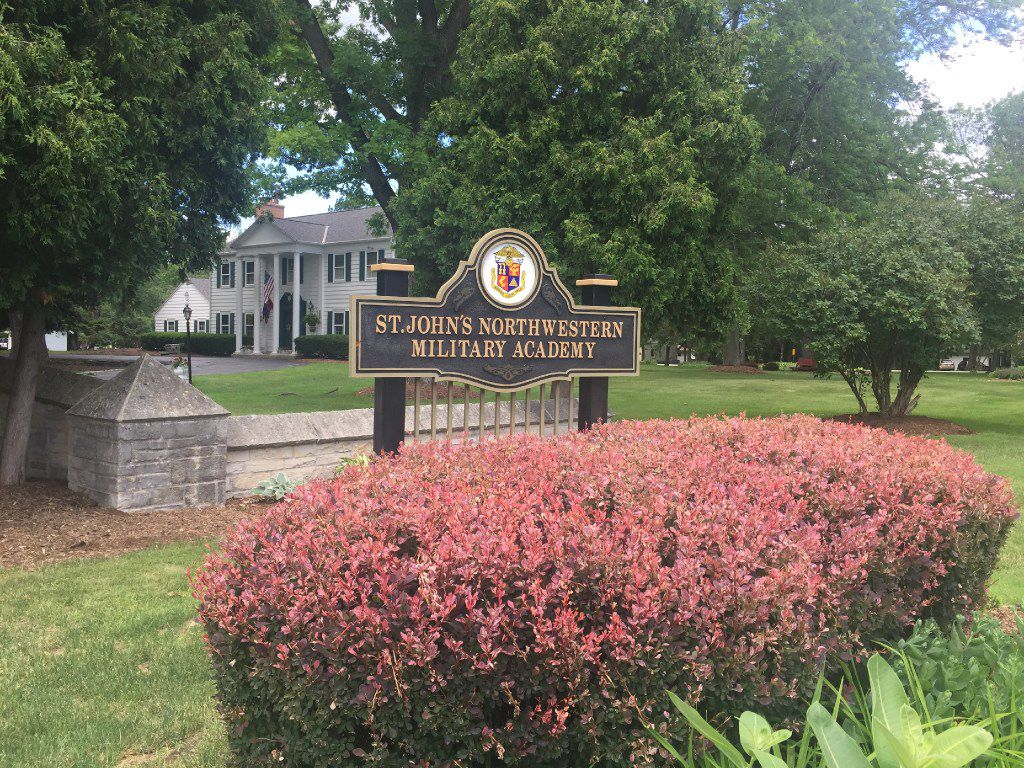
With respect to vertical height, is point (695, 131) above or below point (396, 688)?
above

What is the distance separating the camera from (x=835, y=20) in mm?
20688

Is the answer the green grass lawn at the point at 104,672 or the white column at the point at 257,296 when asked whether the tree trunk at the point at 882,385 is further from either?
the white column at the point at 257,296

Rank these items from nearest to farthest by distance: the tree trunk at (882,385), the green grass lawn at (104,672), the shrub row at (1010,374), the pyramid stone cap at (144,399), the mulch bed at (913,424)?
the green grass lawn at (104,672)
the pyramid stone cap at (144,399)
the mulch bed at (913,424)
the tree trunk at (882,385)
the shrub row at (1010,374)

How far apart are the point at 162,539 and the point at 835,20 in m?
20.6

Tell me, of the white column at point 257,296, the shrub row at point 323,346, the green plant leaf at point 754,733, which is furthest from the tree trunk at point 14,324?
the white column at point 257,296

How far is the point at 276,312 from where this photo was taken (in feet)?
141

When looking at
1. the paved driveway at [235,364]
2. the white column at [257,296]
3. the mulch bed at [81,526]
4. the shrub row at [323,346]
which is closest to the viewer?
the mulch bed at [81,526]

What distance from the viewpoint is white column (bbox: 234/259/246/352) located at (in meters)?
44.8

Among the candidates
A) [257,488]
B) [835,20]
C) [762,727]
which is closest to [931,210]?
[835,20]

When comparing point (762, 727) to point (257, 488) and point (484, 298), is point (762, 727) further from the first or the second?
point (257, 488)

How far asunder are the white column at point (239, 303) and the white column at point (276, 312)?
2.23m

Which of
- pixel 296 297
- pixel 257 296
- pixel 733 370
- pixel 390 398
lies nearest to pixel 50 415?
pixel 390 398

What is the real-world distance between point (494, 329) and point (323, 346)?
32145mm

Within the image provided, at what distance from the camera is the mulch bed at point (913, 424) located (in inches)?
619
